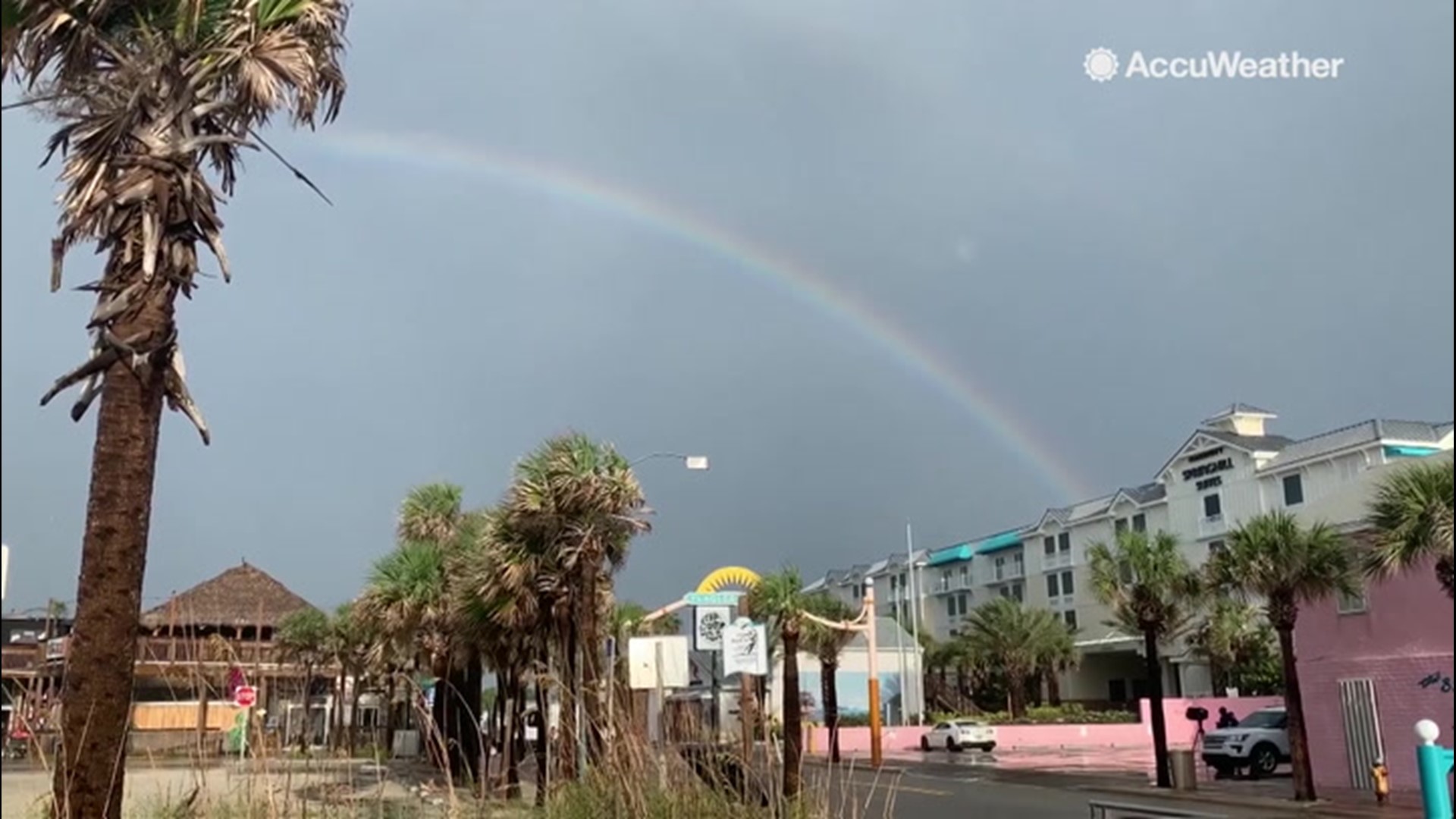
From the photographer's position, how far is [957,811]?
2112 cm

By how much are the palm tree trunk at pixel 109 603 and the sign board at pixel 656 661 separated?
414 cm

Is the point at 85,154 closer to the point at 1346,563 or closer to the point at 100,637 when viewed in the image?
the point at 100,637

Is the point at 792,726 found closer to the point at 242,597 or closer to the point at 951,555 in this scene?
the point at 242,597

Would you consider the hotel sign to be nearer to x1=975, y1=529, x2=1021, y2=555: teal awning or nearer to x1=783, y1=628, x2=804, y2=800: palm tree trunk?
x1=975, y1=529, x2=1021, y2=555: teal awning

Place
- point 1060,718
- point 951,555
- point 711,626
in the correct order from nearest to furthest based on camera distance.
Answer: point 711,626 → point 1060,718 → point 951,555

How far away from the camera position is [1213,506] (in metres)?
64.8

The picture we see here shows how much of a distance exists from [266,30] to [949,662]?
6388 cm

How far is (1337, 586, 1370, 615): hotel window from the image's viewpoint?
23203 millimetres

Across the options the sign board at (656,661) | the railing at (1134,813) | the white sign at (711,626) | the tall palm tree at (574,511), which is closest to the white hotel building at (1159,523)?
the white sign at (711,626)

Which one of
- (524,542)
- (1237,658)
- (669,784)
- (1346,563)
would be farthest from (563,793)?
(1237,658)

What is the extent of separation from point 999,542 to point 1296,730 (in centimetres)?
6339

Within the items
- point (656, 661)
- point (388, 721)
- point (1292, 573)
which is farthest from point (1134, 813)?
point (1292, 573)

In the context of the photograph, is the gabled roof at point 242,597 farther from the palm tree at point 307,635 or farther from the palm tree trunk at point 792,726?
the palm tree trunk at point 792,726

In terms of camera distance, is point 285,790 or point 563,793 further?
point 563,793
